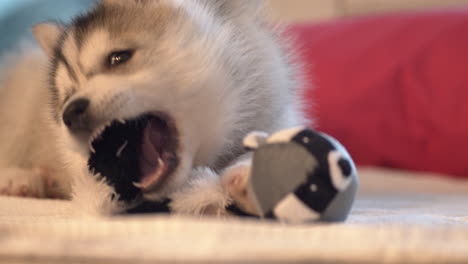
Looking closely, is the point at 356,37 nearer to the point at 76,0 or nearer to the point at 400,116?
the point at 400,116

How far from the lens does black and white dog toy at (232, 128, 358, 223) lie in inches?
28.9

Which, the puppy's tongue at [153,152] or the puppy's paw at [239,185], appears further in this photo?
the puppy's tongue at [153,152]

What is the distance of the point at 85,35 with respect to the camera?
118 centimetres

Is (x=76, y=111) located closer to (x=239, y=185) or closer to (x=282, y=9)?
(x=239, y=185)

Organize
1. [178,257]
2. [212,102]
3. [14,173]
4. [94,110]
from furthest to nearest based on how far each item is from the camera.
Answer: [14,173], [212,102], [94,110], [178,257]

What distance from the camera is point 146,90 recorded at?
102 cm

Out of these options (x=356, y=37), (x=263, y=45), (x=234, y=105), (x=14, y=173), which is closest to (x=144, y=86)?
(x=234, y=105)

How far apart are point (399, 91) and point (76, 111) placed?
1.62 metres

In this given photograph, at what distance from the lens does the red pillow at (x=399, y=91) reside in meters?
2.16

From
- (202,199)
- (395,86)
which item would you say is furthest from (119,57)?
(395,86)

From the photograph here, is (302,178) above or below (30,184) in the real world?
above

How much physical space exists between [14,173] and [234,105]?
2.42ft

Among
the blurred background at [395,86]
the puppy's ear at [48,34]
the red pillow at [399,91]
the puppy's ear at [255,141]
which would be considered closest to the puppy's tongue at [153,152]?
the puppy's ear at [255,141]

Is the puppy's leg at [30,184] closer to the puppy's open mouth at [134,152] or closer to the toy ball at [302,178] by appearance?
the puppy's open mouth at [134,152]
